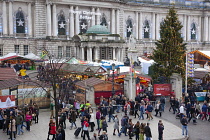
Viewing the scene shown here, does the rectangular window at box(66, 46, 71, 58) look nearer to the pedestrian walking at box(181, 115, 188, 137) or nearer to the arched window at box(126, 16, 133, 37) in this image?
the arched window at box(126, 16, 133, 37)

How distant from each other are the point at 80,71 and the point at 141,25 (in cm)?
4283

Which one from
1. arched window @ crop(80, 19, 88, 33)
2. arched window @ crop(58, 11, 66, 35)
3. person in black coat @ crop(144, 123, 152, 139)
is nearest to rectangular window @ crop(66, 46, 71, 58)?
arched window @ crop(58, 11, 66, 35)

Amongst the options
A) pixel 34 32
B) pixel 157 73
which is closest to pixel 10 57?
pixel 34 32

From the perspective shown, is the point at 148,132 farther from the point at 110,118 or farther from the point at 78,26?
the point at 78,26

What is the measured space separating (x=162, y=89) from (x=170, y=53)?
23.6ft

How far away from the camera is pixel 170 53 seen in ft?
125

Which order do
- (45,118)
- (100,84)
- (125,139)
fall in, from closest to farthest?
(125,139), (45,118), (100,84)

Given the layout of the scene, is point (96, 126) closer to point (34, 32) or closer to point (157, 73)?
point (157, 73)

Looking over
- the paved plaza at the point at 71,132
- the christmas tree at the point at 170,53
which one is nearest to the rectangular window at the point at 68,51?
the christmas tree at the point at 170,53

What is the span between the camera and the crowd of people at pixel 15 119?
2032cm

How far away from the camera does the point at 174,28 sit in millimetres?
38781

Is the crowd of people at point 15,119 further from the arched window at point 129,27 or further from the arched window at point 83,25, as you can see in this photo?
the arched window at point 129,27

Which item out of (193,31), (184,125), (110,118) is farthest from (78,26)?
(184,125)

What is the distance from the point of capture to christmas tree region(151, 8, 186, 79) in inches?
1487
